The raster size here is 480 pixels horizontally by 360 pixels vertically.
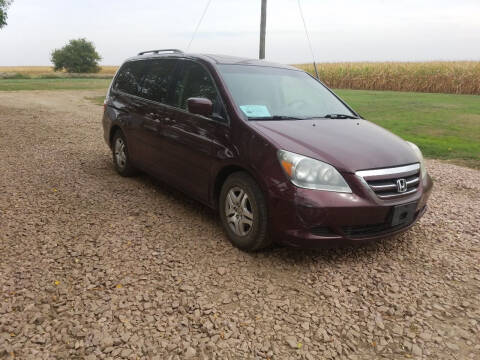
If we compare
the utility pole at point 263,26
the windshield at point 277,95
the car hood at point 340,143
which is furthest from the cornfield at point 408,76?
the car hood at point 340,143

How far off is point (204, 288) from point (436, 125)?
10.5m

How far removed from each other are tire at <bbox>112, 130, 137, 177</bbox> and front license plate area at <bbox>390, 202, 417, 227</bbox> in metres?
3.68

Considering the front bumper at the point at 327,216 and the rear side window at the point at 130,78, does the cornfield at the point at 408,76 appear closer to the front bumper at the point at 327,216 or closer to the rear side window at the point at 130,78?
the rear side window at the point at 130,78

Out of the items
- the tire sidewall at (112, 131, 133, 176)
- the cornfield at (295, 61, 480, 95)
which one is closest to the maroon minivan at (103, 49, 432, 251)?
the tire sidewall at (112, 131, 133, 176)

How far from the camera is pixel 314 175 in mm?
3189

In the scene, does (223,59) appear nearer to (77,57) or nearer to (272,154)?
(272,154)

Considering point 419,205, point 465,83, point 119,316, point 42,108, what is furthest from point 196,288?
point 465,83

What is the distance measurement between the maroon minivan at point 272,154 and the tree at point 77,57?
241 feet

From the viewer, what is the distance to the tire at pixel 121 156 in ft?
18.8

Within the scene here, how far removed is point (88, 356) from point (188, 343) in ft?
1.93

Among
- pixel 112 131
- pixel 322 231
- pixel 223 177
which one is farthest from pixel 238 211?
pixel 112 131

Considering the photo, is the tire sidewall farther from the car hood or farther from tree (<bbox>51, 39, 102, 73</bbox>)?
tree (<bbox>51, 39, 102, 73</bbox>)

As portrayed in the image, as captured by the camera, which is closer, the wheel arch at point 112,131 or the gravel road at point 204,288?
the gravel road at point 204,288

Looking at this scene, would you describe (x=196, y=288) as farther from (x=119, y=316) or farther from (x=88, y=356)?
(x=88, y=356)
